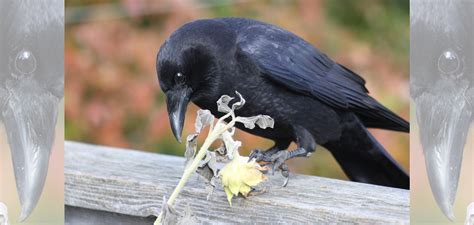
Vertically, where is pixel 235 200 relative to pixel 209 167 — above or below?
below


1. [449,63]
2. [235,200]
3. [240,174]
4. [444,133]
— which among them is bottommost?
[235,200]

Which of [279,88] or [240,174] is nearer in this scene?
[240,174]

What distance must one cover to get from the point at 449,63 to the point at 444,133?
4.0 inches

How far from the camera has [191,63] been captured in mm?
2072

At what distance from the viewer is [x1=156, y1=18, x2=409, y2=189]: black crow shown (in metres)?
2.05

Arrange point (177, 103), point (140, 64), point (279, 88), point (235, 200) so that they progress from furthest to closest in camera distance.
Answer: point (140, 64), point (279, 88), point (177, 103), point (235, 200)

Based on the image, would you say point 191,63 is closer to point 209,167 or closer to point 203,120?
point 209,167

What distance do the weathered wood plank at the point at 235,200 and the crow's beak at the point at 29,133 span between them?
0.58 meters

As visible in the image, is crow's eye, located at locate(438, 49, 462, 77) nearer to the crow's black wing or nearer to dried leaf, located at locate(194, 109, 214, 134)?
dried leaf, located at locate(194, 109, 214, 134)

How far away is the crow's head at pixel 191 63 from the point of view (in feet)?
6.55

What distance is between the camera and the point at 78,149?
8.21 feet

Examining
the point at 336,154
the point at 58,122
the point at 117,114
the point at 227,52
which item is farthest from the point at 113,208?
the point at 117,114

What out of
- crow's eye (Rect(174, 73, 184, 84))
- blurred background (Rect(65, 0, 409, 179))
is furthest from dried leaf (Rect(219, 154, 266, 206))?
blurred background (Rect(65, 0, 409, 179))

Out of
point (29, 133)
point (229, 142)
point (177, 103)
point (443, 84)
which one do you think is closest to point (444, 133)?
point (443, 84)
